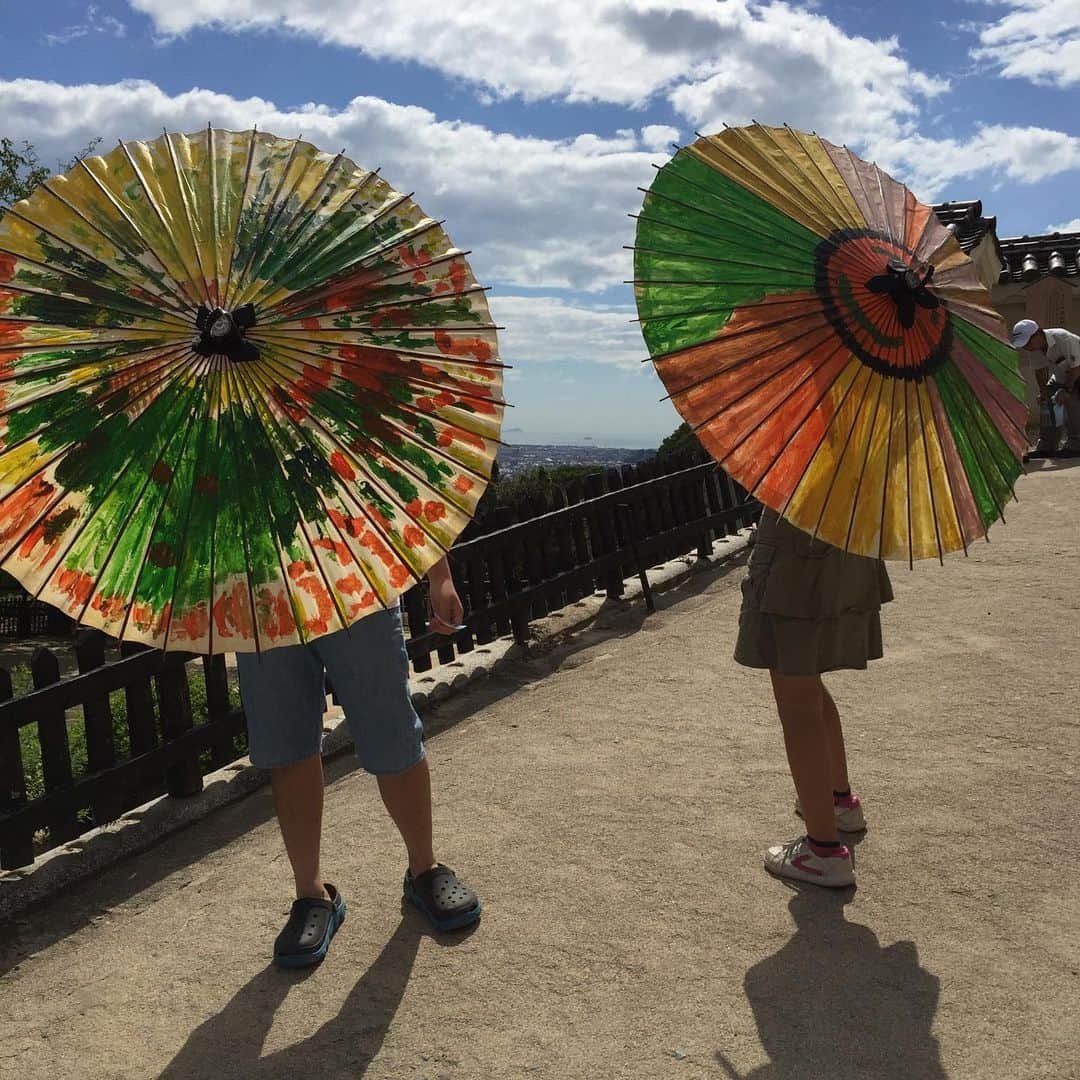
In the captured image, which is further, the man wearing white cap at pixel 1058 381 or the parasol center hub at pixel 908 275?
the man wearing white cap at pixel 1058 381

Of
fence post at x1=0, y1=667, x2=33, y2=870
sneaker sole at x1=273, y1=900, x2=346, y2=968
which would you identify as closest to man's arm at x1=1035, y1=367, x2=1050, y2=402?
sneaker sole at x1=273, y1=900, x2=346, y2=968

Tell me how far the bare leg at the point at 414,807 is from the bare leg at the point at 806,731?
1043mm

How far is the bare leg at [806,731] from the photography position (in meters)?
2.97

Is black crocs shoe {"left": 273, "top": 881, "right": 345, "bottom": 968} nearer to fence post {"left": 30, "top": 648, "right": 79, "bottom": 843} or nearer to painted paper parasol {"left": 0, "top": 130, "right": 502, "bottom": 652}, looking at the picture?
painted paper parasol {"left": 0, "top": 130, "right": 502, "bottom": 652}

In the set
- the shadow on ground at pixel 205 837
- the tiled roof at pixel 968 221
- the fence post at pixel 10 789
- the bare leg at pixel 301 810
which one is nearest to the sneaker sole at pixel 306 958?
the bare leg at pixel 301 810

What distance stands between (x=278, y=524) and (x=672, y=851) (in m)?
1.84

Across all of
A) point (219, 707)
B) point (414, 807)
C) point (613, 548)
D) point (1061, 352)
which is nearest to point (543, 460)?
point (1061, 352)

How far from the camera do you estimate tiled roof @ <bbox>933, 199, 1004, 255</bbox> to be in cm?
1581

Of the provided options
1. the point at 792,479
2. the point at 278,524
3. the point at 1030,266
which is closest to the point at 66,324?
the point at 278,524

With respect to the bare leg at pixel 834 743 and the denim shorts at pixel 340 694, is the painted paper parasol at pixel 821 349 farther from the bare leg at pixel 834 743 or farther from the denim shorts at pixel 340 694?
the denim shorts at pixel 340 694

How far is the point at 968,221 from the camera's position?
16.9 meters

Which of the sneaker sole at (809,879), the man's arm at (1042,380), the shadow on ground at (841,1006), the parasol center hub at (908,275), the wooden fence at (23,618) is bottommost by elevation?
the wooden fence at (23,618)

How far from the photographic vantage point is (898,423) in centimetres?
271

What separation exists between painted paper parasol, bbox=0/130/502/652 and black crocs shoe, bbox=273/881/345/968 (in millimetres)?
1036
